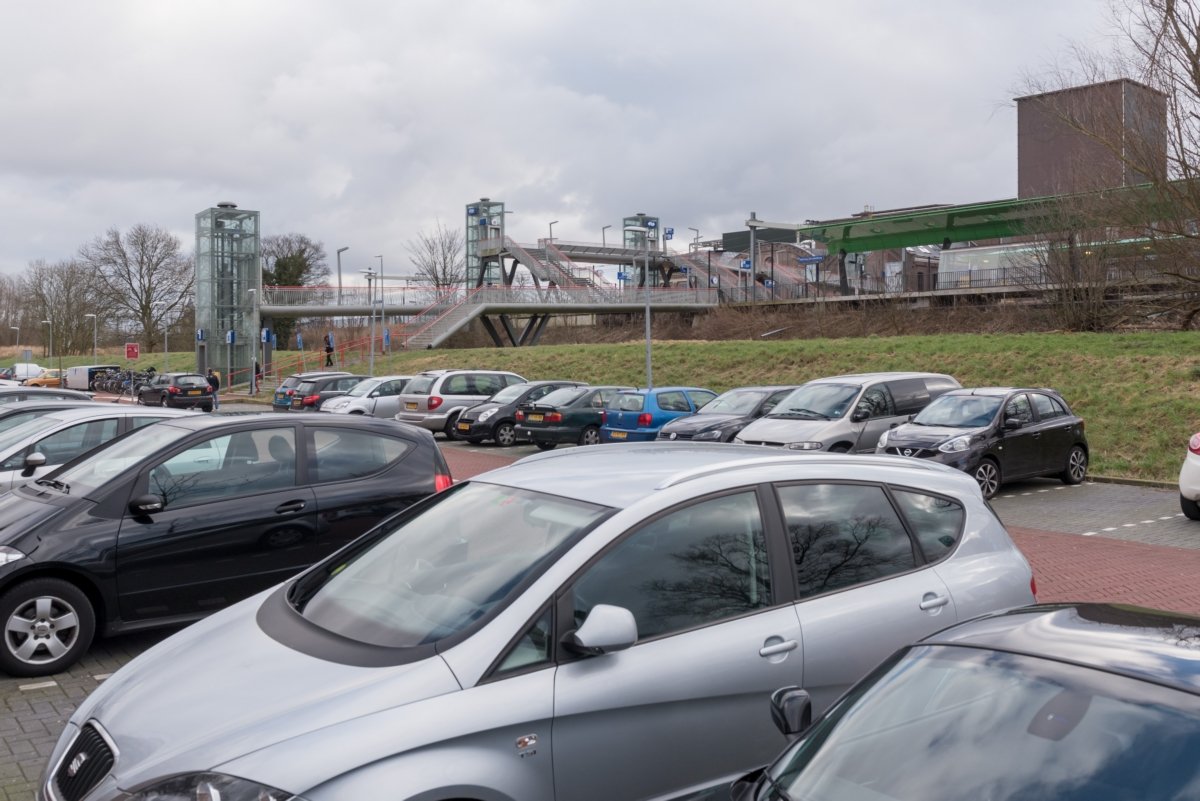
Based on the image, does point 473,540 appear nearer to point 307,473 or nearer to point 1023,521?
point 307,473

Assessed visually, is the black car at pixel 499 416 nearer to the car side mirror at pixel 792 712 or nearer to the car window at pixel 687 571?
the car window at pixel 687 571

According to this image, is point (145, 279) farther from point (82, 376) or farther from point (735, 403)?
point (735, 403)

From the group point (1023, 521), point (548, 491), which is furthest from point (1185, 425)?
point (548, 491)

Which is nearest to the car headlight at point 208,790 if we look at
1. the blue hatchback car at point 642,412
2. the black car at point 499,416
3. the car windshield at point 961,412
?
the car windshield at point 961,412

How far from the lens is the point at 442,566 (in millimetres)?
3791

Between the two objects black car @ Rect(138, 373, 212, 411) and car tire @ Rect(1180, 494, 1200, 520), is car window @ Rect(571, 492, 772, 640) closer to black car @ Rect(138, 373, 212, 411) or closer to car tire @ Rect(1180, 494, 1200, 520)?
car tire @ Rect(1180, 494, 1200, 520)

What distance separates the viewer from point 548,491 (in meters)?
3.91

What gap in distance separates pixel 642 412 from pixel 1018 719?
676 inches

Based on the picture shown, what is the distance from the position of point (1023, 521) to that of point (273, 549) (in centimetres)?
959

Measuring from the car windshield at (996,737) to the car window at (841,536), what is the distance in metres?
1.06

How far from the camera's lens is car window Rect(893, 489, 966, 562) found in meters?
4.36

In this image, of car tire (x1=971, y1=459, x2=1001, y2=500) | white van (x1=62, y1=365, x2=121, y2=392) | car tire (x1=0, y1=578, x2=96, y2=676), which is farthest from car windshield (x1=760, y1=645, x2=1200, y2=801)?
white van (x1=62, y1=365, x2=121, y2=392)

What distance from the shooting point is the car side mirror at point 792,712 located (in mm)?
2961

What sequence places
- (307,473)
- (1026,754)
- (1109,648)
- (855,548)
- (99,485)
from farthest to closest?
(307,473) → (99,485) → (855,548) → (1109,648) → (1026,754)
